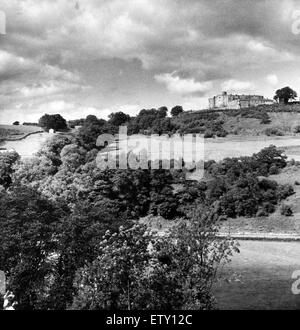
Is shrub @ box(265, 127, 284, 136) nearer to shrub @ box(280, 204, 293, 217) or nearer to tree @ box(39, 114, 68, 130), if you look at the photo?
tree @ box(39, 114, 68, 130)

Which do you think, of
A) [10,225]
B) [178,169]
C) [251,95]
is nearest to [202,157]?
[178,169]

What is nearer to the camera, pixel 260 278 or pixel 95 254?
pixel 95 254

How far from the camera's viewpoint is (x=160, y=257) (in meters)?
25.9

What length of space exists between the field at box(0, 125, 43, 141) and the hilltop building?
228ft

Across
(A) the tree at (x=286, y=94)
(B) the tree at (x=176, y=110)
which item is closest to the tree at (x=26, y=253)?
(B) the tree at (x=176, y=110)

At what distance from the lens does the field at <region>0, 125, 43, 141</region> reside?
304 ft

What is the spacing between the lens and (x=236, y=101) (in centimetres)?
16225

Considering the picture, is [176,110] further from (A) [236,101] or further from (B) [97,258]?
(B) [97,258]

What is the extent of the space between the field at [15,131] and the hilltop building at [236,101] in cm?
6938

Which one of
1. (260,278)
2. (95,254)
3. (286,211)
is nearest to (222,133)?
(286,211)

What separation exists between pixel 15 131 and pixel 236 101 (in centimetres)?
8308

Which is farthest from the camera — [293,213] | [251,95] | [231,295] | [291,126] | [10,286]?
[251,95]
